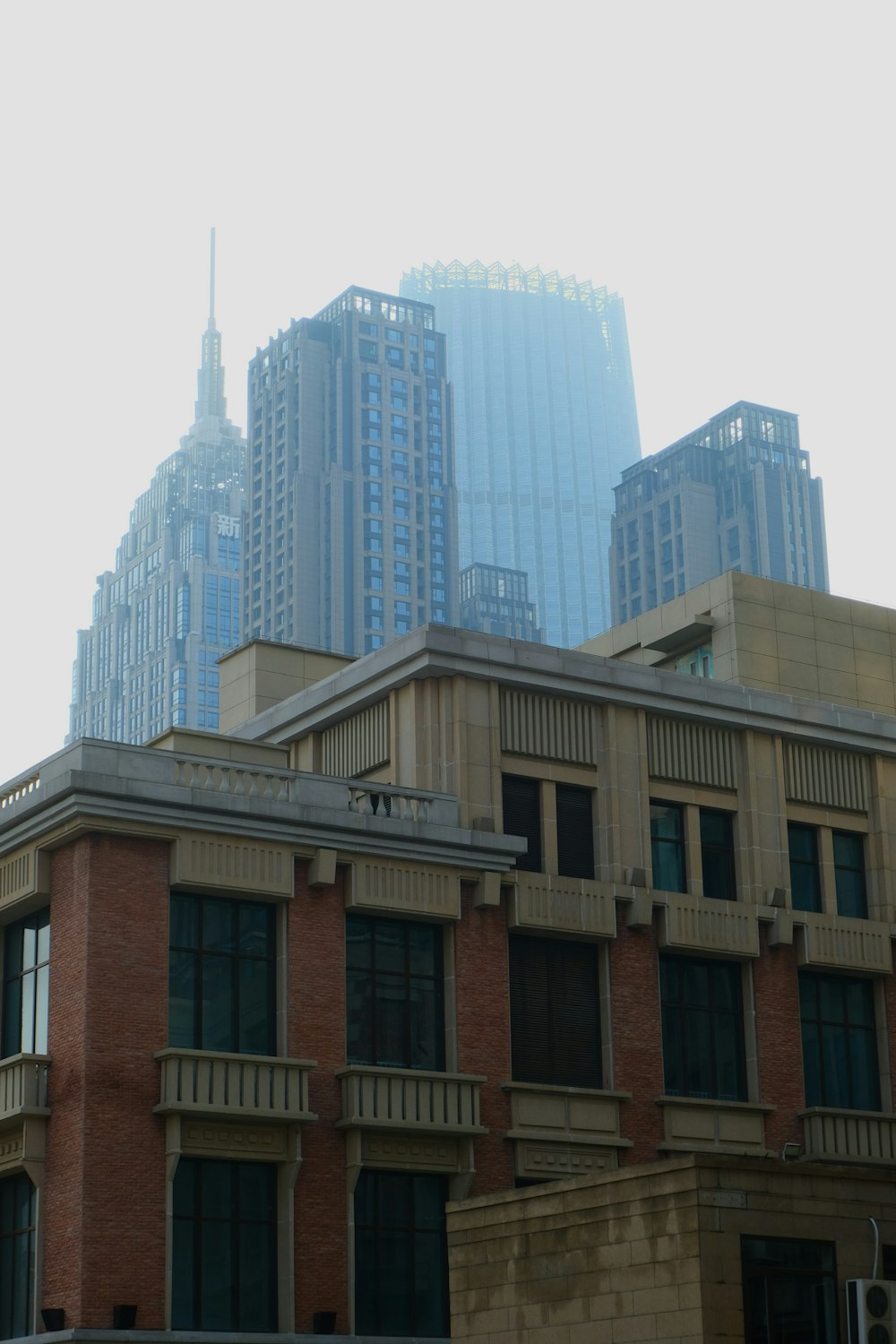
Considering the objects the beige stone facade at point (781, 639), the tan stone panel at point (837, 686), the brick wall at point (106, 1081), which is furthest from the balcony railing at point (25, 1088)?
the tan stone panel at point (837, 686)

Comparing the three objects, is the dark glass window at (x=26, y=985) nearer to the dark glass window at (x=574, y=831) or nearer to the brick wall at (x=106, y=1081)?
the brick wall at (x=106, y=1081)

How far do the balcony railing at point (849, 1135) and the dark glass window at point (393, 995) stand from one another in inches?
379

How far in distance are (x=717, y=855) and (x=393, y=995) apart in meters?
10.2

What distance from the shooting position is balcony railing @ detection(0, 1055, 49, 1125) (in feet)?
128

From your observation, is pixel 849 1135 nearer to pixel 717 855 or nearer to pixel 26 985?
pixel 717 855

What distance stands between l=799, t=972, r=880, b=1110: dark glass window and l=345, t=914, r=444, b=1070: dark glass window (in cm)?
1015

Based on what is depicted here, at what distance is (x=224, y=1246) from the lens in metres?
39.3

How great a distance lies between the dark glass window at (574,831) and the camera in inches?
1854

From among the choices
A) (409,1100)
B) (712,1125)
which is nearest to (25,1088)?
(409,1100)

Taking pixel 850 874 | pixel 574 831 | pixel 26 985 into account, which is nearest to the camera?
pixel 26 985

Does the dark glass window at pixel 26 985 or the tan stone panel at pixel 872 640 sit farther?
the tan stone panel at pixel 872 640

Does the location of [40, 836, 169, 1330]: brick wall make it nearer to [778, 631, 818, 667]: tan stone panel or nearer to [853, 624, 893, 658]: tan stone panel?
[778, 631, 818, 667]: tan stone panel

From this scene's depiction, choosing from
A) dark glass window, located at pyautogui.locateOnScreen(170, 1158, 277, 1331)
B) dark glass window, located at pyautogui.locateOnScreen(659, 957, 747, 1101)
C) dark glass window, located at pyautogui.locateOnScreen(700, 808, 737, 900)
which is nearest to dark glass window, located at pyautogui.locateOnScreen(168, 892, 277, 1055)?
dark glass window, located at pyautogui.locateOnScreen(170, 1158, 277, 1331)

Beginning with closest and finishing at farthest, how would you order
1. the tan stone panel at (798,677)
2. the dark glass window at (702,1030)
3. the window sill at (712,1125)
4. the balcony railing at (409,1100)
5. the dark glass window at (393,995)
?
1. the balcony railing at (409,1100)
2. the dark glass window at (393,995)
3. the window sill at (712,1125)
4. the dark glass window at (702,1030)
5. the tan stone panel at (798,677)
